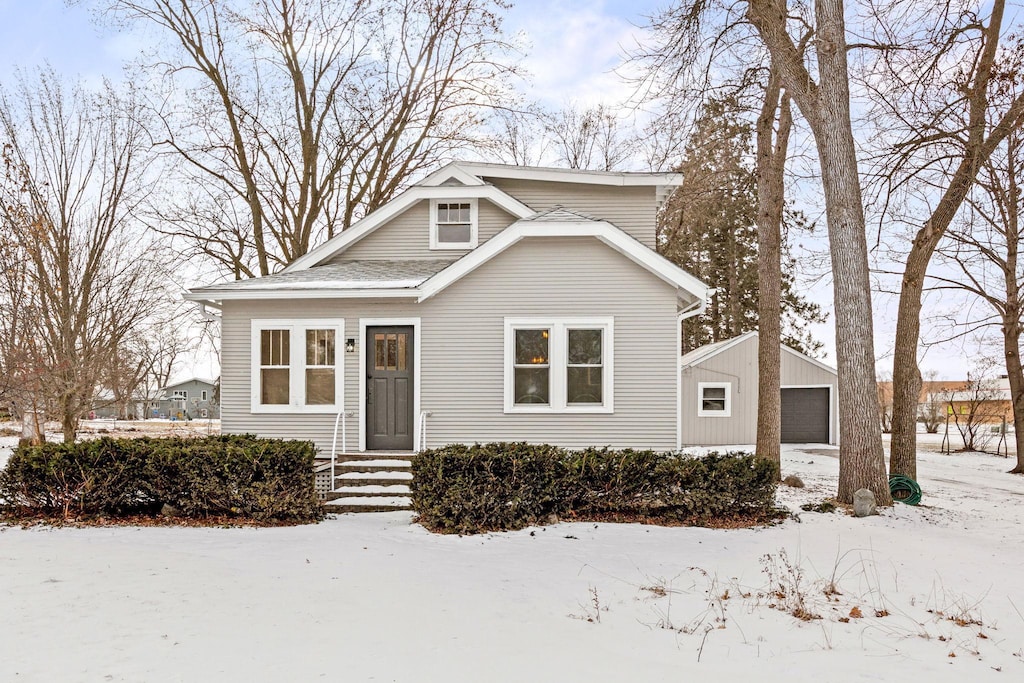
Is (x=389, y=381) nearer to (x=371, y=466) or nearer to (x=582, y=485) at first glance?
(x=371, y=466)

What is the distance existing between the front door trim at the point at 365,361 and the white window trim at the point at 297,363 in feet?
0.96

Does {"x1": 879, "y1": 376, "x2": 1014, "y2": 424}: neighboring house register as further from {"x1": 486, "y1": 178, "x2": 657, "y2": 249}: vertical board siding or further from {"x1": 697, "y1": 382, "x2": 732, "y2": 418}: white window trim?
{"x1": 486, "y1": 178, "x2": 657, "y2": 249}: vertical board siding

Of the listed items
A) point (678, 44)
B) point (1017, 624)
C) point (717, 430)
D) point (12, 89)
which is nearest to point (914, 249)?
point (678, 44)

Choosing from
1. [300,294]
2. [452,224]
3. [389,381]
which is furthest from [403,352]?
[452,224]

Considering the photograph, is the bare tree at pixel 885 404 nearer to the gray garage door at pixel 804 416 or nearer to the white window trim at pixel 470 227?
the gray garage door at pixel 804 416

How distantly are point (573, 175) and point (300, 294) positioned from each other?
5490 mm

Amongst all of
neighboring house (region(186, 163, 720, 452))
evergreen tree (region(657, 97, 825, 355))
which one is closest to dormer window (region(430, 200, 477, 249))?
neighboring house (region(186, 163, 720, 452))

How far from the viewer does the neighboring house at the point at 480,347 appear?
10688 mm

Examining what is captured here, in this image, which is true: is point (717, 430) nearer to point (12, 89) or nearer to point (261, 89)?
point (261, 89)

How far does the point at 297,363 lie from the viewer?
11117 millimetres

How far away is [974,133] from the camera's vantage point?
11266 mm

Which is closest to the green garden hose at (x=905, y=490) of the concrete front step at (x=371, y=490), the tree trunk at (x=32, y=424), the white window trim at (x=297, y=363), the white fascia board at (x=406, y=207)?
the white fascia board at (x=406, y=207)

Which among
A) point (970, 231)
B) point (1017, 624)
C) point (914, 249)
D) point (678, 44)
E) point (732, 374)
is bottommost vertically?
point (1017, 624)

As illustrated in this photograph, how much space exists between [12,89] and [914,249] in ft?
63.2
